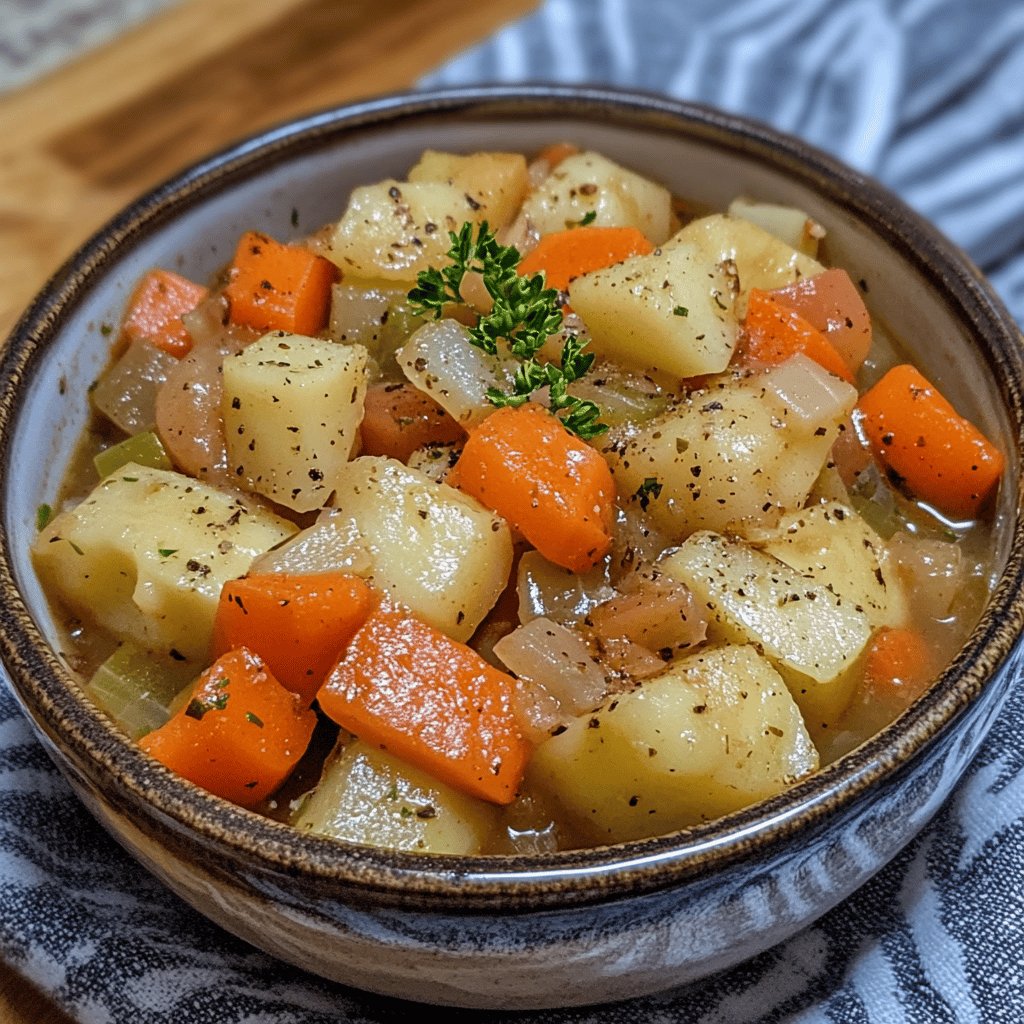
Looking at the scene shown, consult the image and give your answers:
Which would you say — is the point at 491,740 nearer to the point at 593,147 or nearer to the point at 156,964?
the point at 156,964

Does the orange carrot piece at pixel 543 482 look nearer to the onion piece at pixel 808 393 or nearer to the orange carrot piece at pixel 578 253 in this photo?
the onion piece at pixel 808 393

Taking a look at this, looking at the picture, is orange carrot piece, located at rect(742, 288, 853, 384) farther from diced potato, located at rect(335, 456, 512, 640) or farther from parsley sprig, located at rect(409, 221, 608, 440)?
diced potato, located at rect(335, 456, 512, 640)

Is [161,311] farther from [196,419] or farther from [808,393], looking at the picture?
[808,393]

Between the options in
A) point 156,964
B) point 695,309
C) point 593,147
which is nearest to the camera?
point 156,964

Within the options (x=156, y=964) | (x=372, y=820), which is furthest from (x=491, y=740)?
(x=156, y=964)

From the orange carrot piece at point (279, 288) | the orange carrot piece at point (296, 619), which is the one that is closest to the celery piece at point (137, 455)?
the orange carrot piece at point (279, 288)

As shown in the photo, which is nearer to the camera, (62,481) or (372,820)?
(372,820)

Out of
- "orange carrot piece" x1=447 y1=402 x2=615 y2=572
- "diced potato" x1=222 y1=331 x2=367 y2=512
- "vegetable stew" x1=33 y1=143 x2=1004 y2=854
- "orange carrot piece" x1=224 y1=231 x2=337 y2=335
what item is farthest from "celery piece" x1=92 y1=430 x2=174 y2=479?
"orange carrot piece" x1=447 y1=402 x2=615 y2=572
